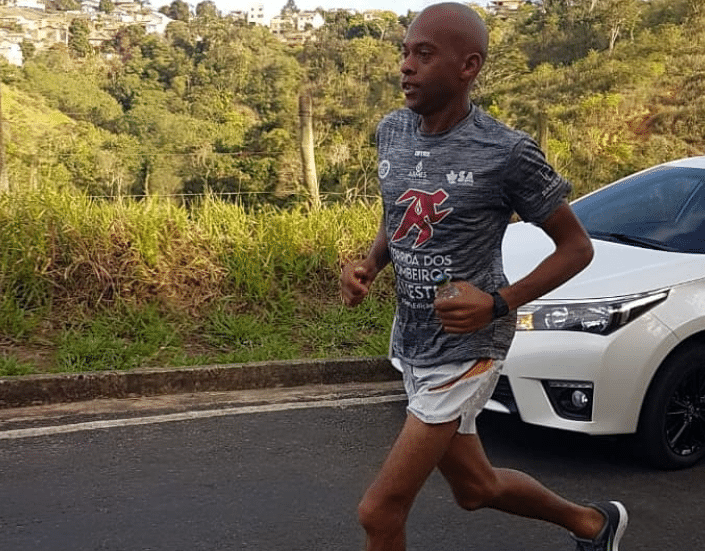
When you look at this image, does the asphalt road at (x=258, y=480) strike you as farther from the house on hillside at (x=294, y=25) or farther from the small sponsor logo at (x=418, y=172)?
the house on hillside at (x=294, y=25)

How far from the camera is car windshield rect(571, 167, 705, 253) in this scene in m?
4.96

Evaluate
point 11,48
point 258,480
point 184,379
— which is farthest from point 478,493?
point 11,48

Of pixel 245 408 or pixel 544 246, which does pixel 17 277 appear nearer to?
pixel 245 408

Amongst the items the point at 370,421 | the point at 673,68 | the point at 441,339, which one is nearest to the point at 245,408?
the point at 370,421

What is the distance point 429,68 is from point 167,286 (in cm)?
457

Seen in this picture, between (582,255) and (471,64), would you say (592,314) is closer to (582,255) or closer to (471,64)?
(582,255)

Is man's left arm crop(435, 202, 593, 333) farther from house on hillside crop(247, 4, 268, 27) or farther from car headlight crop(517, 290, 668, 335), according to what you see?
house on hillside crop(247, 4, 268, 27)

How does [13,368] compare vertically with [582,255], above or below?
below

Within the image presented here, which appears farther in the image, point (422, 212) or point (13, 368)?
point (13, 368)

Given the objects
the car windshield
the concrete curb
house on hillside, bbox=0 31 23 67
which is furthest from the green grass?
house on hillside, bbox=0 31 23 67

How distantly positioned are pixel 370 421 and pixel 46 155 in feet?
20.8

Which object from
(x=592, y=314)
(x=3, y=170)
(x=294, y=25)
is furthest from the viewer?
(x=294, y=25)

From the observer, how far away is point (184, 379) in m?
5.68

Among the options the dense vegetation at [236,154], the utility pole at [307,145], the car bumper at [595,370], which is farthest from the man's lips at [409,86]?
the utility pole at [307,145]
